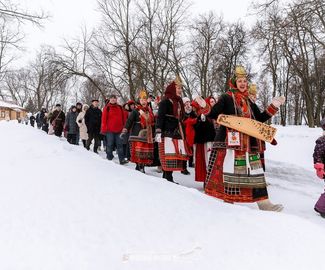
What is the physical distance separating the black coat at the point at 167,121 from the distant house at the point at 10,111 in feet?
204

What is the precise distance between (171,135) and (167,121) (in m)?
0.25

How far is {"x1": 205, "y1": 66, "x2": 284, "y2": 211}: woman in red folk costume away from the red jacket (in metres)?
4.76

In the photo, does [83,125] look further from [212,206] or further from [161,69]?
[161,69]

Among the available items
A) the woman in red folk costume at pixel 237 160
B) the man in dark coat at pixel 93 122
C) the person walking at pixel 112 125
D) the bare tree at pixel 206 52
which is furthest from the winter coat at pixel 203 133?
the bare tree at pixel 206 52

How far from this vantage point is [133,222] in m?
2.68

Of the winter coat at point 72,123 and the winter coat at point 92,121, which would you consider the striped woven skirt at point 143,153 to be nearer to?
the winter coat at point 92,121

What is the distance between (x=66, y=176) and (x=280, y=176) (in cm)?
560

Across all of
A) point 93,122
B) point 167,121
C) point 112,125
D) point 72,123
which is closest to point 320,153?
point 167,121

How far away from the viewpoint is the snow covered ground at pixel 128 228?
2217 mm

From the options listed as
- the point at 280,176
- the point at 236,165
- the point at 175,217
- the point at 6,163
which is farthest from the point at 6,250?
the point at 280,176

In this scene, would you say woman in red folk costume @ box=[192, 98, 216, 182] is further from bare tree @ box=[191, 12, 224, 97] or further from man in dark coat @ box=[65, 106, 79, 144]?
bare tree @ box=[191, 12, 224, 97]

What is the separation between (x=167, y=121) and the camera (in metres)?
6.12

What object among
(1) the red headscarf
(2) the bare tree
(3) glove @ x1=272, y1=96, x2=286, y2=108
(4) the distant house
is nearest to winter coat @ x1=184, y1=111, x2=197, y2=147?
(1) the red headscarf

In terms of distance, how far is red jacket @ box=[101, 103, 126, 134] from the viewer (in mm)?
8961
